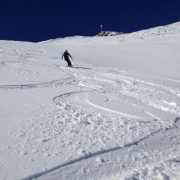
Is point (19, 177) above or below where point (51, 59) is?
above

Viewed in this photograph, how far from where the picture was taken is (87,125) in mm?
9070

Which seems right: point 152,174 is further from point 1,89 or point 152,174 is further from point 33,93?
point 1,89

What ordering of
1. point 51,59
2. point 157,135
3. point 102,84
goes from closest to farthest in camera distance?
1. point 157,135
2. point 102,84
3. point 51,59

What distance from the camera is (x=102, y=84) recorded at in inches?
595

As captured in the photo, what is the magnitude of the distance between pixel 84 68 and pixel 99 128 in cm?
1129

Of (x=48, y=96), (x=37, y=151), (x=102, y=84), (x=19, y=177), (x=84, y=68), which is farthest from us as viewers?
(x=84, y=68)

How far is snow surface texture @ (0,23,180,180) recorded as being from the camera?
659 cm

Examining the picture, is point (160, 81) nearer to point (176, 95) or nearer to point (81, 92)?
point (176, 95)

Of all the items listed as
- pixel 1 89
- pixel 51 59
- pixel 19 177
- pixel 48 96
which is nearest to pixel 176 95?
pixel 48 96

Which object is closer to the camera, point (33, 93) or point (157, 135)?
point (157, 135)

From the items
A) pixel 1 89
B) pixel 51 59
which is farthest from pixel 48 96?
pixel 51 59

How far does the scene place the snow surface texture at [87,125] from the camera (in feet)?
21.6

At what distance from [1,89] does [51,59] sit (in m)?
A: 10.1

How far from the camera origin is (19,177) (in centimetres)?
618
